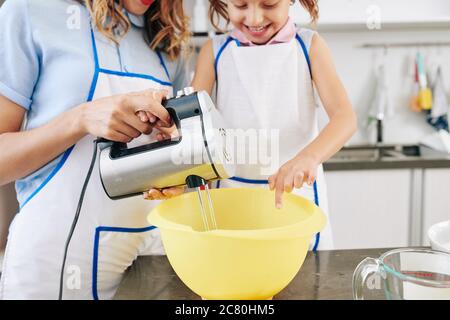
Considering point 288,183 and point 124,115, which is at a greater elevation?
point 124,115

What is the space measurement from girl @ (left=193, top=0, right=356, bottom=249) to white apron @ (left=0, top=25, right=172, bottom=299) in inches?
11.2

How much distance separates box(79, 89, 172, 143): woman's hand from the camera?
68cm

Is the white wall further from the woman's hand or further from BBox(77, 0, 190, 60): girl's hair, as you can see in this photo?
the woman's hand

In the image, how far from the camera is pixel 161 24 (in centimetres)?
98

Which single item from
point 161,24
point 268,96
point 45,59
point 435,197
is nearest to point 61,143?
point 45,59

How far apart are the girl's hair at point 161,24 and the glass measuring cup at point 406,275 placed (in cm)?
64

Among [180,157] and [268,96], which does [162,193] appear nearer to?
[180,157]

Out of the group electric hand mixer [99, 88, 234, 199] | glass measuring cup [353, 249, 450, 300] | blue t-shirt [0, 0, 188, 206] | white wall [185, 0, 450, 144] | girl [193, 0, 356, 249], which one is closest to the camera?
glass measuring cup [353, 249, 450, 300]

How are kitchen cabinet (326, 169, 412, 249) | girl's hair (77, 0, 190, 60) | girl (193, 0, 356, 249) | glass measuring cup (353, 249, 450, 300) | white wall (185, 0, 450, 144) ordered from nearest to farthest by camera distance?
glass measuring cup (353, 249, 450, 300) → girl's hair (77, 0, 190, 60) → girl (193, 0, 356, 249) → kitchen cabinet (326, 169, 412, 249) → white wall (185, 0, 450, 144)

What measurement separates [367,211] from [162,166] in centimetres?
144

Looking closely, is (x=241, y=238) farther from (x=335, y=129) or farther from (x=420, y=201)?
(x=420, y=201)

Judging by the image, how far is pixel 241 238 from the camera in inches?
22.7

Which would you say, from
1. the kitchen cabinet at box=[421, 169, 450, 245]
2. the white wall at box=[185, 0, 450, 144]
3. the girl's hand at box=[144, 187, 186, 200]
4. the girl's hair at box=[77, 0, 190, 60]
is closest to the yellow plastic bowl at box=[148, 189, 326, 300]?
the girl's hand at box=[144, 187, 186, 200]

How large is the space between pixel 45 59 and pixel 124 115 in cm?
23
